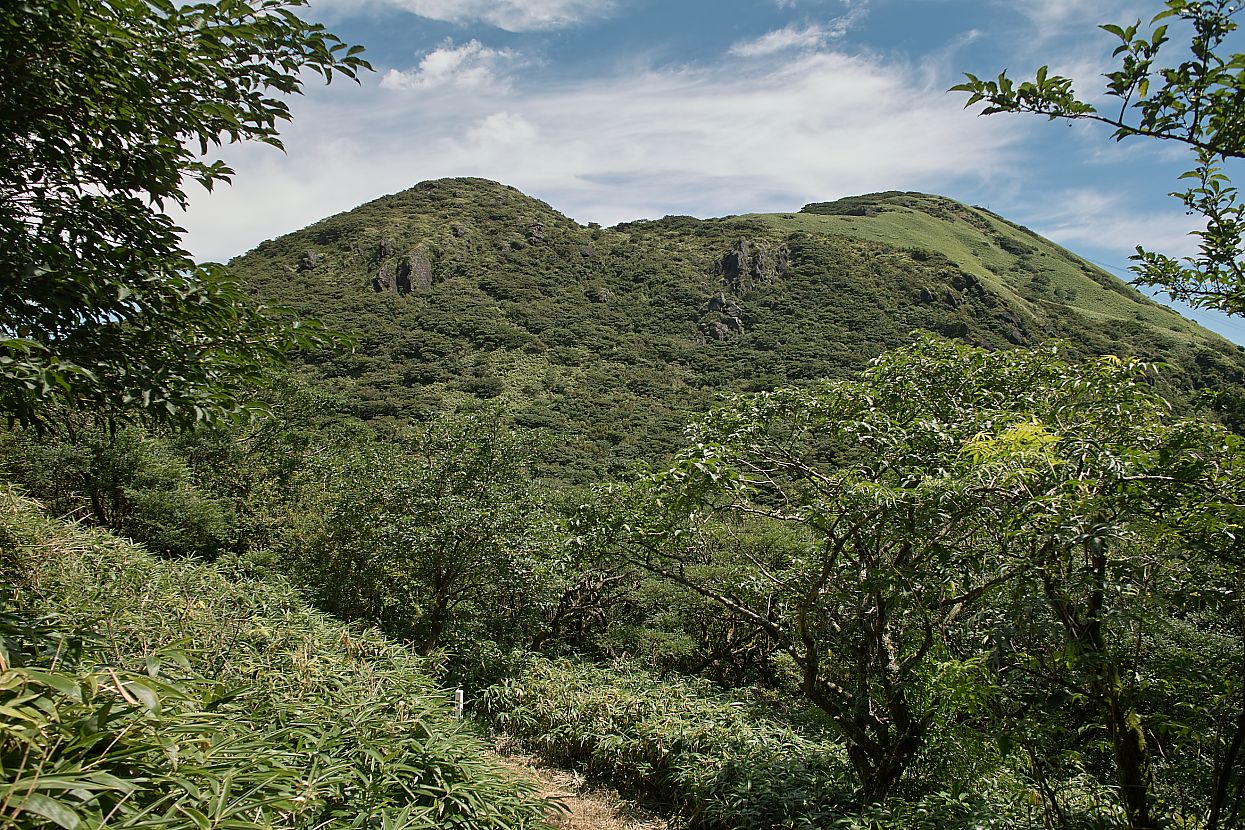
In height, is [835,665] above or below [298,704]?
below

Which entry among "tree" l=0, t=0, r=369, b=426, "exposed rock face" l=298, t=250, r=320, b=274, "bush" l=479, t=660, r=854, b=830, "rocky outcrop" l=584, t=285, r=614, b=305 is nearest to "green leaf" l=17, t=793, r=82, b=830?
"tree" l=0, t=0, r=369, b=426

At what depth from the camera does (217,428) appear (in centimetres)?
312

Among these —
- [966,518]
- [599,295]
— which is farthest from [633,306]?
[966,518]

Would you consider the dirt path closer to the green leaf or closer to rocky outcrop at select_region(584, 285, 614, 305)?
the green leaf

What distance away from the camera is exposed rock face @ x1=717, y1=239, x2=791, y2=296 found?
68.7 m

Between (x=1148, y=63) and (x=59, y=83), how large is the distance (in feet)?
13.0

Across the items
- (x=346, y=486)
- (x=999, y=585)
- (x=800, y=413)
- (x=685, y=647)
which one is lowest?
(x=685, y=647)

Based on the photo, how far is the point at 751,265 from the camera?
69.9m

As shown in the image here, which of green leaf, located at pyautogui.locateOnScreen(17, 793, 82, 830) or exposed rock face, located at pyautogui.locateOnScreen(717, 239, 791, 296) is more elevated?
exposed rock face, located at pyautogui.locateOnScreen(717, 239, 791, 296)

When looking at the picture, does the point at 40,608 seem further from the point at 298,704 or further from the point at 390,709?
the point at 390,709

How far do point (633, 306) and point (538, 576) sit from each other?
58389 millimetres

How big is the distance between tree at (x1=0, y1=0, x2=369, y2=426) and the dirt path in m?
4.84

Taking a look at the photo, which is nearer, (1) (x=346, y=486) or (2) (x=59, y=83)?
(2) (x=59, y=83)

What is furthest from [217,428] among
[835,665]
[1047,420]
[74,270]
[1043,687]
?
[835,665]
